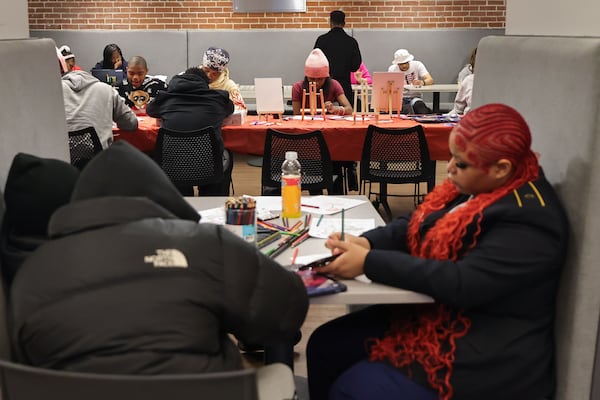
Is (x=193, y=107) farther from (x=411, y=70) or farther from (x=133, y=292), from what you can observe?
(x=411, y=70)

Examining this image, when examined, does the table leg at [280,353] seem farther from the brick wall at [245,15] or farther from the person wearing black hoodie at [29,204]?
the brick wall at [245,15]

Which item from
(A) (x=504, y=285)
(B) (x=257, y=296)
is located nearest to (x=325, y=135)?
(A) (x=504, y=285)

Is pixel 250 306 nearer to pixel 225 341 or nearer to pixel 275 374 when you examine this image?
pixel 225 341

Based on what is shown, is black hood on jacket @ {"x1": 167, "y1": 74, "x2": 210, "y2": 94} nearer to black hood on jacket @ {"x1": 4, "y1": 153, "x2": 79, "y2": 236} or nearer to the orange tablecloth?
the orange tablecloth

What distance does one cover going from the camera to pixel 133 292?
4.71ft

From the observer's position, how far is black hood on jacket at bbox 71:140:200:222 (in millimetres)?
1617

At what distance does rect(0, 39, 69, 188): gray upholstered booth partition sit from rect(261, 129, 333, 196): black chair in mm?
1992

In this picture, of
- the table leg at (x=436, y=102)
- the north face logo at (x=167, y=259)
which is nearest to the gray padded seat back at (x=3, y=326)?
the north face logo at (x=167, y=259)

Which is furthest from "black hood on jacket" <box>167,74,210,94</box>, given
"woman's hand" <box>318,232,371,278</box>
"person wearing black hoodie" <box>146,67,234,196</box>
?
"woman's hand" <box>318,232,371,278</box>

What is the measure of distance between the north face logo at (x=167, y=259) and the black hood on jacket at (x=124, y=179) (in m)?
0.24

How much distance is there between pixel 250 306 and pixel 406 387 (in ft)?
2.08

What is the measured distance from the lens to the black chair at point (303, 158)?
189 inches

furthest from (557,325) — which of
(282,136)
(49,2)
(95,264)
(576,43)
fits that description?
(49,2)

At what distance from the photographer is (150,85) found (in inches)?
261
